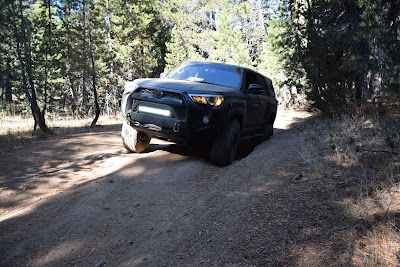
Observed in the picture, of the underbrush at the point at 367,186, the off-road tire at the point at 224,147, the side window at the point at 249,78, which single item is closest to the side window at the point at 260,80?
the side window at the point at 249,78

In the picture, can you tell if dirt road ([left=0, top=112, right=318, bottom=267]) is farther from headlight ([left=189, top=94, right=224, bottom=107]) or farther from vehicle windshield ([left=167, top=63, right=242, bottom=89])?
vehicle windshield ([left=167, top=63, right=242, bottom=89])

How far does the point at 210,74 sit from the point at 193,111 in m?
1.84

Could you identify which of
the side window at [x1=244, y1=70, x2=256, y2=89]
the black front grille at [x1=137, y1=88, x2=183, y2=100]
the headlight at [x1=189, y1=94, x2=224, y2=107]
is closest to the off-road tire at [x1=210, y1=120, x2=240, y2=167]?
the headlight at [x1=189, y1=94, x2=224, y2=107]

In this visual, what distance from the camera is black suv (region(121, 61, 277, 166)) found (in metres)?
5.34

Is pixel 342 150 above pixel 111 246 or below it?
above

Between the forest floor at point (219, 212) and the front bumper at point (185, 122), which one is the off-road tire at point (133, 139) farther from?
the front bumper at point (185, 122)

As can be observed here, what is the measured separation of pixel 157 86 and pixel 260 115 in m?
3.08

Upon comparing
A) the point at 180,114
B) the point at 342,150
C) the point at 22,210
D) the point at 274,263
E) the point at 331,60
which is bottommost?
the point at 22,210

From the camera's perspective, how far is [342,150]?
16.1 feet

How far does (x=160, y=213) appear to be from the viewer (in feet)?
13.0

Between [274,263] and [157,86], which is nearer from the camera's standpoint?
[274,263]

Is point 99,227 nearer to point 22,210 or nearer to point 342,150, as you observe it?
point 22,210

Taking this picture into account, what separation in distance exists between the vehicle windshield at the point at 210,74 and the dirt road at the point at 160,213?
159 centimetres

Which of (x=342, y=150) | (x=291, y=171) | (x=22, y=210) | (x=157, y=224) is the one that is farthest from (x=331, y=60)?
(x=22, y=210)
